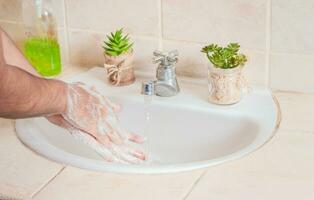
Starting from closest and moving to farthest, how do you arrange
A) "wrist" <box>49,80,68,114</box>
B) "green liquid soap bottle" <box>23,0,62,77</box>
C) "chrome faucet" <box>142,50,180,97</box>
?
"wrist" <box>49,80,68,114</box>
"chrome faucet" <box>142,50,180,97</box>
"green liquid soap bottle" <box>23,0,62,77</box>

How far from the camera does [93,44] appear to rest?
4.31 feet

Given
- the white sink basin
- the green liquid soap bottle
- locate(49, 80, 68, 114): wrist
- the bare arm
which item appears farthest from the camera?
the green liquid soap bottle

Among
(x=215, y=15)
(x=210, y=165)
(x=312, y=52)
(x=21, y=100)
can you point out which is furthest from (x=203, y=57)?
(x=21, y=100)

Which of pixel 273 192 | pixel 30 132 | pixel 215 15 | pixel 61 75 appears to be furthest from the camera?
pixel 61 75

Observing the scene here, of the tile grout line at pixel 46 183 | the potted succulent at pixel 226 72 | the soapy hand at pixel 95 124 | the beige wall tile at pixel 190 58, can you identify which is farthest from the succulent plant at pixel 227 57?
the tile grout line at pixel 46 183

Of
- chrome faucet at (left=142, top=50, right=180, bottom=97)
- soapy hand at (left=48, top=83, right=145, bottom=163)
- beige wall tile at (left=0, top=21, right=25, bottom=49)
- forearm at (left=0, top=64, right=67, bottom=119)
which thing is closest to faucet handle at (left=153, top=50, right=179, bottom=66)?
chrome faucet at (left=142, top=50, right=180, bottom=97)

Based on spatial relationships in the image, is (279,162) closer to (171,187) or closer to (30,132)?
→ (171,187)

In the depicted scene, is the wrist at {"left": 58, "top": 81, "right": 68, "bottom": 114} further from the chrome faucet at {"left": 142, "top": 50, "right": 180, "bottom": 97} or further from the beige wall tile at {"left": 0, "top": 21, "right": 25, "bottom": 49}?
A: the beige wall tile at {"left": 0, "top": 21, "right": 25, "bottom": 49}

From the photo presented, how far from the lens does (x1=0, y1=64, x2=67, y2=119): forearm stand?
82 cm

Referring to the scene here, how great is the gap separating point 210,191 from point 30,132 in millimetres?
367

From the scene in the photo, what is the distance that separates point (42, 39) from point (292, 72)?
1.75 ft

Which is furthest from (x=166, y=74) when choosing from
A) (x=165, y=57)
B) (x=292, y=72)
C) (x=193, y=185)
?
(x=193, y=185)

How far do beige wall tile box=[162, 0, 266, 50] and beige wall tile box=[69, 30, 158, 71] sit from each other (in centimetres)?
6

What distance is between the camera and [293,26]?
110 cm
